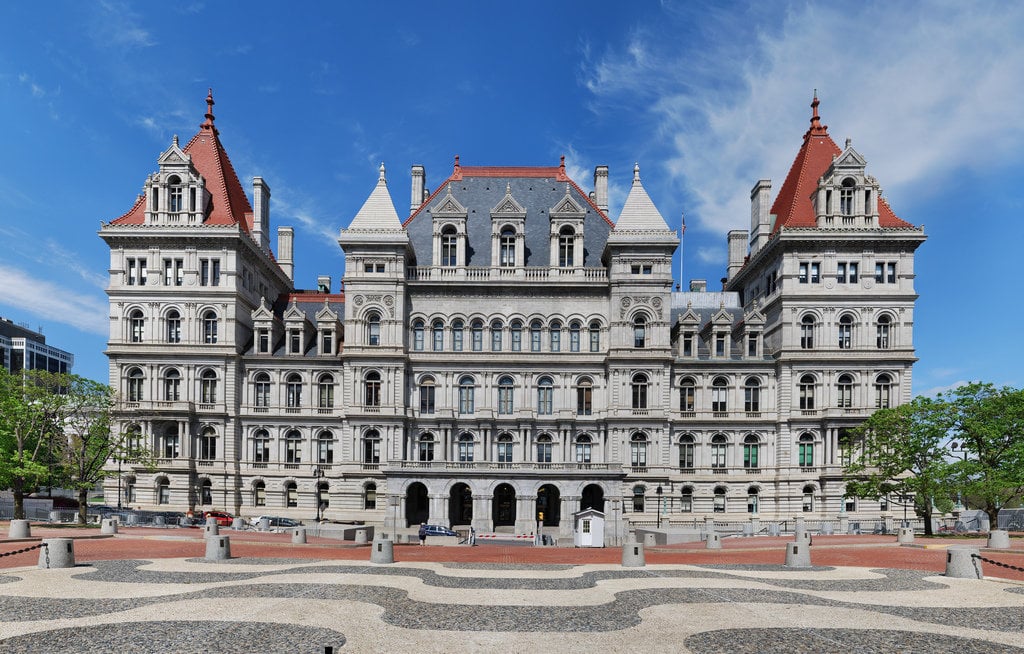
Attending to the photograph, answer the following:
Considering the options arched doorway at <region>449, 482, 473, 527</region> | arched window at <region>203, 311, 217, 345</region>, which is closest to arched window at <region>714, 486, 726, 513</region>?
arched doorway at <region>449, 482, 473, 527</region>

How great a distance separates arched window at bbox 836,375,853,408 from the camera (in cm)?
5425

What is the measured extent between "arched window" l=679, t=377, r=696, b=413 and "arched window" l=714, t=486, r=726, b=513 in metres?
6.94

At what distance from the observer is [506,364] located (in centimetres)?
5562

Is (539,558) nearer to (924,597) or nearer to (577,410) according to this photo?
(924,597)

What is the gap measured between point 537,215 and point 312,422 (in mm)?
26455

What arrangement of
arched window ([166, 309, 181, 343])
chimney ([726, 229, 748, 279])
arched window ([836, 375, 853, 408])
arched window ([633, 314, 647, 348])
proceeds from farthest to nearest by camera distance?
1. chimney ([726, 229, 748, 279])
2. arched window ([166, 309, 181, 343])
3. arched window ([633, 314, 647, 348])
4. arched window ([836, 375, 853, 408])

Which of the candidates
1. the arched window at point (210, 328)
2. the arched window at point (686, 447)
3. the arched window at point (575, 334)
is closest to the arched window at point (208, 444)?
the arched window at point (210, 328)

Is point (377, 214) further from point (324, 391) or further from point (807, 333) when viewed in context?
point (807, 333)

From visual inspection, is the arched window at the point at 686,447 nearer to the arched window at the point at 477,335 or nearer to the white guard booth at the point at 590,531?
the arched window at the point at 477,335

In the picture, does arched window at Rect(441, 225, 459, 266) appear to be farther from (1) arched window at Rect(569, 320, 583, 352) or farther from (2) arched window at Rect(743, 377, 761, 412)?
(2) arched window at Rect(743, 377, 761, 412)

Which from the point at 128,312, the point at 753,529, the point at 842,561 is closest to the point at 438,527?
the point at 753,529

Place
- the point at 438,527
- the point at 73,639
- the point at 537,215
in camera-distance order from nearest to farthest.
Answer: the point at 73,639 → the point at 438,527 → the point at 537,215

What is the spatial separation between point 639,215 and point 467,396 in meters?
20.8

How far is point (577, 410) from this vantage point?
55.6m
